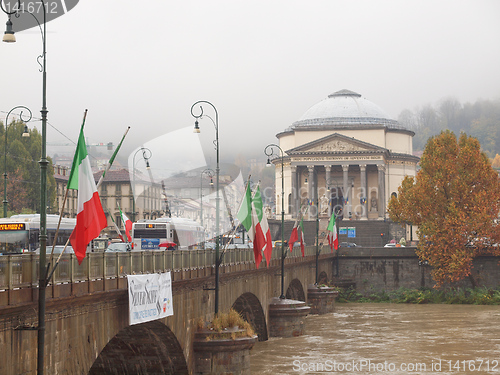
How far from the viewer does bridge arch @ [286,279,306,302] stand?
2410 inches

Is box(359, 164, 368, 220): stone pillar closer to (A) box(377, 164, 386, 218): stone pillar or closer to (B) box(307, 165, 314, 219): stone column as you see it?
(A) box(377, 164, 386, 218): stone pillar

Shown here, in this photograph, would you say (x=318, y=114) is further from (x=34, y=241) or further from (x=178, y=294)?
(x=178, y=294)

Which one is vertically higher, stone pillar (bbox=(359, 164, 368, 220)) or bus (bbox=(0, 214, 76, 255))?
stone pillar (bbox=(359, 164, 368, 220))

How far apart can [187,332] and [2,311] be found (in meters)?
14.5

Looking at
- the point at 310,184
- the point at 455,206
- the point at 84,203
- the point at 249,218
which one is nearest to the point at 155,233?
the point at 249,218

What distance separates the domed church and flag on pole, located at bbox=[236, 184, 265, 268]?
296ft

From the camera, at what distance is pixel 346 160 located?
130125mm

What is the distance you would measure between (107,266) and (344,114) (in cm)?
12332

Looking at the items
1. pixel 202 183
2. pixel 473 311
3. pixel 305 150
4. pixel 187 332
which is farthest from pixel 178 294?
pixel 305 150

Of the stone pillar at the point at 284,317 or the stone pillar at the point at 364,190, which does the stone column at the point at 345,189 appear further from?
the stone pillar at the point at 284,317

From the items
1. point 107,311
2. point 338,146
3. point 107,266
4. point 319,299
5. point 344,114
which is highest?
point 344,114

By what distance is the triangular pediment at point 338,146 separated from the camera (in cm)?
12912

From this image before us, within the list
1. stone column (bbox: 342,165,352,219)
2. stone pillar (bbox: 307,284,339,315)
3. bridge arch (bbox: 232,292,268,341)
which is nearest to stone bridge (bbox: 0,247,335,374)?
bridge arch (bbox: 232,292,268,341)

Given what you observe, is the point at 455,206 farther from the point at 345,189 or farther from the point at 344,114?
the point at 344,114
